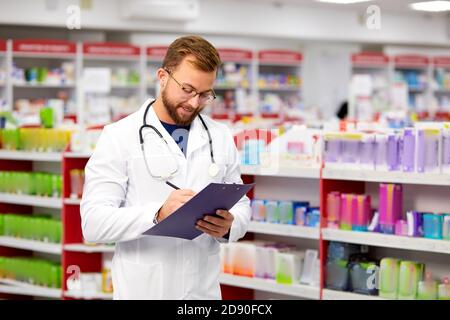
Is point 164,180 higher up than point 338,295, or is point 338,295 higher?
point 164,180

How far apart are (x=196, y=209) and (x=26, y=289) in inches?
166

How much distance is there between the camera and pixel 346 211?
4.50m

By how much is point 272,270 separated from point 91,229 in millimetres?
2524

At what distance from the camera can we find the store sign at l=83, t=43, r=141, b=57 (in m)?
11.3

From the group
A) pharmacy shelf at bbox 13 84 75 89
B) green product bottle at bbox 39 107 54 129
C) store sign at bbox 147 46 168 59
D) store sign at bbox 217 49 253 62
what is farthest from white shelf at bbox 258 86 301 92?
green product bottle at bbox 39 107 54 129

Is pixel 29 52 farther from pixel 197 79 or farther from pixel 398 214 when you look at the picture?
pixel 197 79

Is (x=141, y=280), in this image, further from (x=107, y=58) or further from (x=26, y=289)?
(x=107, y=58)

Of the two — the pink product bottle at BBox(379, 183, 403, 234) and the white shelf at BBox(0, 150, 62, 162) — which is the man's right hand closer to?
the pink product bottle at BBox(379, 183, 403, 234)

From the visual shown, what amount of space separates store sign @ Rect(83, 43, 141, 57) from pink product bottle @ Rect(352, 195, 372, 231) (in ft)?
24.6

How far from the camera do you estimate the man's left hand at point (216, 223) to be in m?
2.49

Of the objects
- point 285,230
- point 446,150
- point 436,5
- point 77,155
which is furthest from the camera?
point 77,155

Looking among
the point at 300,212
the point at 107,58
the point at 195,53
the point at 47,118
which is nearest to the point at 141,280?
the point at 195,53

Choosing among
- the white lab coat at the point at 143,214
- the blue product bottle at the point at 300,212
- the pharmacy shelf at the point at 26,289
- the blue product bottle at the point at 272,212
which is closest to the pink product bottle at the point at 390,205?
the blue product bottle at the point at 300,212

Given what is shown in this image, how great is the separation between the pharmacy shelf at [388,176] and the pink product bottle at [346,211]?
0.37 ft
